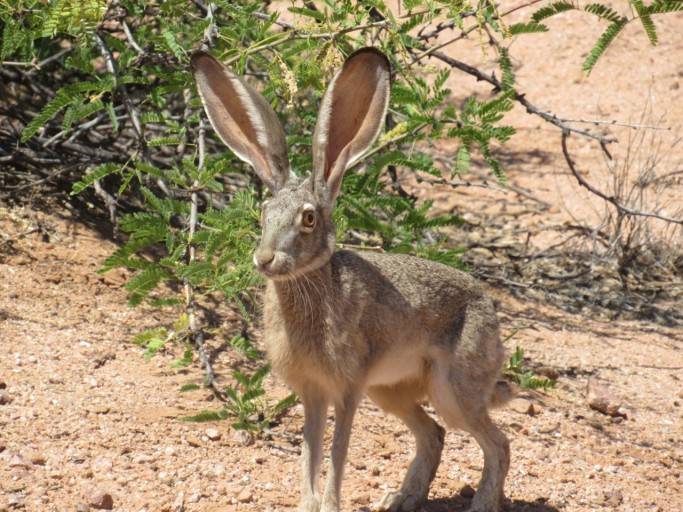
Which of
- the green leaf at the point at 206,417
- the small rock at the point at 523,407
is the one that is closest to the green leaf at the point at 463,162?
the small rock at the point at 523,407

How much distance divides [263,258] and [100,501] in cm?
145

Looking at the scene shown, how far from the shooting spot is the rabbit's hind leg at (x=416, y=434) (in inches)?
199

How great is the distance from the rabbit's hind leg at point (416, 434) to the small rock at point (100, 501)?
1328mm

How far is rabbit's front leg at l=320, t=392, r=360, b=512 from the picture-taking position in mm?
4449

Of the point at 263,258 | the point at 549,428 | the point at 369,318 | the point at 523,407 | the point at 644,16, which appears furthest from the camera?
the point at 523,407

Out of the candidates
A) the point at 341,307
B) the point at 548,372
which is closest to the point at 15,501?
the point at 341,307

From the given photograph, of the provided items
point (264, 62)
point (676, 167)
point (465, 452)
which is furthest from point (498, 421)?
point (676, 167)

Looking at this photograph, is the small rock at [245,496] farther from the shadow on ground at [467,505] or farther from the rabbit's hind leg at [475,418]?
the rabbit's hind leg at [475,418]

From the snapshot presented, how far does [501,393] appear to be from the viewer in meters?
5.24

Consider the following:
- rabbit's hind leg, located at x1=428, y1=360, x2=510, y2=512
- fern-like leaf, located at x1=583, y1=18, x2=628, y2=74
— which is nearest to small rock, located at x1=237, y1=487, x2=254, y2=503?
rabbit's hind leg, located at x1=428, y1=360, x2=510, y2=512

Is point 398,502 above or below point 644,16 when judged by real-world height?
below

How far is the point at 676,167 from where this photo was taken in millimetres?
10031

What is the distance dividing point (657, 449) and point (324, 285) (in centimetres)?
269

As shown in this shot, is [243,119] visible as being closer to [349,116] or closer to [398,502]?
[349,116]
